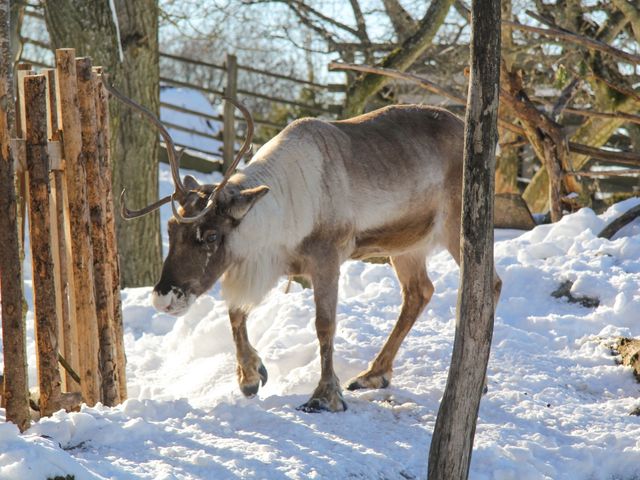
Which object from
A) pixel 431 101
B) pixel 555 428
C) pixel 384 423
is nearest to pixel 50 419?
pixel 384 423

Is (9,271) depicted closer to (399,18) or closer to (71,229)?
(71,229)

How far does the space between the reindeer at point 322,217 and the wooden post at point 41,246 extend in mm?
615

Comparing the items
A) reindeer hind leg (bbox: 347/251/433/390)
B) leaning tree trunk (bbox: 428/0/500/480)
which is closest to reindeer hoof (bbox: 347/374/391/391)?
Answer: reindeer hind leg (bbox: 347/251/433/390)

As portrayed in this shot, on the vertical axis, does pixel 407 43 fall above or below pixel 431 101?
above

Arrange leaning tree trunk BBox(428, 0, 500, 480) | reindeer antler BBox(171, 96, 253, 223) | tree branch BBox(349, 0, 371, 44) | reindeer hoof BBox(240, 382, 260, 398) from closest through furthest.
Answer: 1. leaning tree trunk BBox(428, 0, 500, 480)
2. reindeer antler BBox(171, 96, 253, 223)
3. reindeer hoof BBox(240, 382, 260, 398)
4. tree branch BBox(349, 0, 371, 44)

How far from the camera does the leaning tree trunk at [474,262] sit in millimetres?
4211

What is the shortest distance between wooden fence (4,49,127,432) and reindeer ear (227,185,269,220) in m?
0.78

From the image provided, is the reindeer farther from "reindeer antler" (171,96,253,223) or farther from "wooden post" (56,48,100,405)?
"wooden post" (56,48,100,405)

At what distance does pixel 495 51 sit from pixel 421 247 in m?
2.58

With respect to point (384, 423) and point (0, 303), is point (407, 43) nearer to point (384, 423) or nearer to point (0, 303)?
point (384, 423)

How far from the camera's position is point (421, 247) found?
21.8 ft

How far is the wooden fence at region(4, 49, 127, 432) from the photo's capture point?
16.0ft

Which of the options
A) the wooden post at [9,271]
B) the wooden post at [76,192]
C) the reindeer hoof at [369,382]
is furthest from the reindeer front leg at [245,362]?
the wooden post at [9,271]

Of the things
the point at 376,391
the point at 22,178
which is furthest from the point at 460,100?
the point at 22,178
